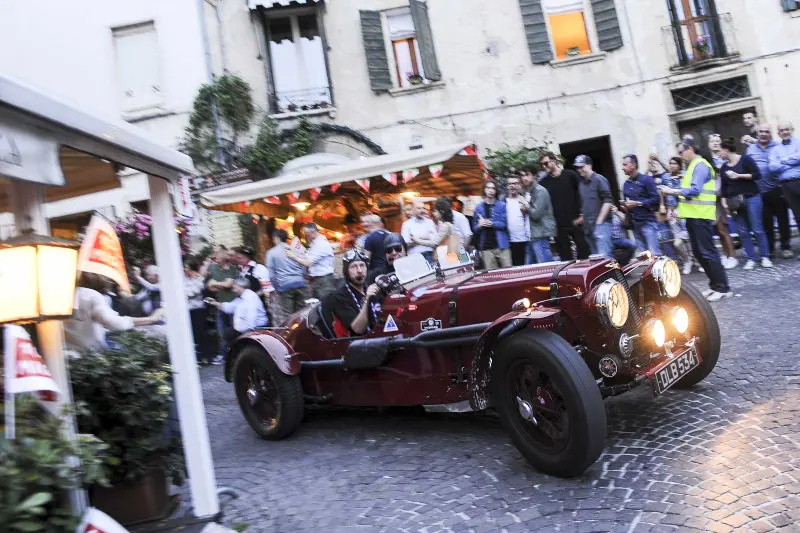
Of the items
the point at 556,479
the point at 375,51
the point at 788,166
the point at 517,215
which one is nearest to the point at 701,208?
the point at 517,215

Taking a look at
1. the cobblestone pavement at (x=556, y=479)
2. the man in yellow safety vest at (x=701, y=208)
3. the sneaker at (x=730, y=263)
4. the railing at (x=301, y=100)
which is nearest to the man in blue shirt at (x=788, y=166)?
the sneaker at (x=730, y=263)

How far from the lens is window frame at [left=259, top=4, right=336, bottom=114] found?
53.4ft

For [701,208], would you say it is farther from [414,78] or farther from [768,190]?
[414,78]

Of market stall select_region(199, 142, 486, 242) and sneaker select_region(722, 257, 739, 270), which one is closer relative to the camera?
sneaker select_region(722, 257, 739, 270)

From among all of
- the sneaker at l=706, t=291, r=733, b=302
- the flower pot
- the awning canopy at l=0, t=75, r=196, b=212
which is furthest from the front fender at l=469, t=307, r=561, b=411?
the sneaker at l=706, t=291, r=733, b=302

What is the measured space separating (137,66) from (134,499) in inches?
561

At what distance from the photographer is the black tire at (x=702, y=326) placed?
478cm

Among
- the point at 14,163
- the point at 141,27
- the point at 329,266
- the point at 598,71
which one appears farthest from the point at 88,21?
the point at 14,163

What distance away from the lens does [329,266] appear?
9.65m

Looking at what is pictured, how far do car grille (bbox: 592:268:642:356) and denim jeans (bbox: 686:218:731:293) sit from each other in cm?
350

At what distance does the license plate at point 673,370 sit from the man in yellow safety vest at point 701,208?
3503mm

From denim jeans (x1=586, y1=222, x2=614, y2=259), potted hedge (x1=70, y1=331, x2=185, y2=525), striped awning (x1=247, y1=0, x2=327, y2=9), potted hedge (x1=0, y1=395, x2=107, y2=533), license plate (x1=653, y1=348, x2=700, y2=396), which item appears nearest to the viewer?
potted hedge (x1=0, y1=395, x2=107, y2=533)

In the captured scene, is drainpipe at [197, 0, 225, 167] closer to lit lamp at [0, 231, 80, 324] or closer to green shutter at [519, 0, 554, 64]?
green shutter at [519, 0, 554, 64]

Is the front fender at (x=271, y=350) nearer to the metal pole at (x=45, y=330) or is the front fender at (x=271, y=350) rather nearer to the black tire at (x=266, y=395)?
the black tire at (x=266, y=395)
